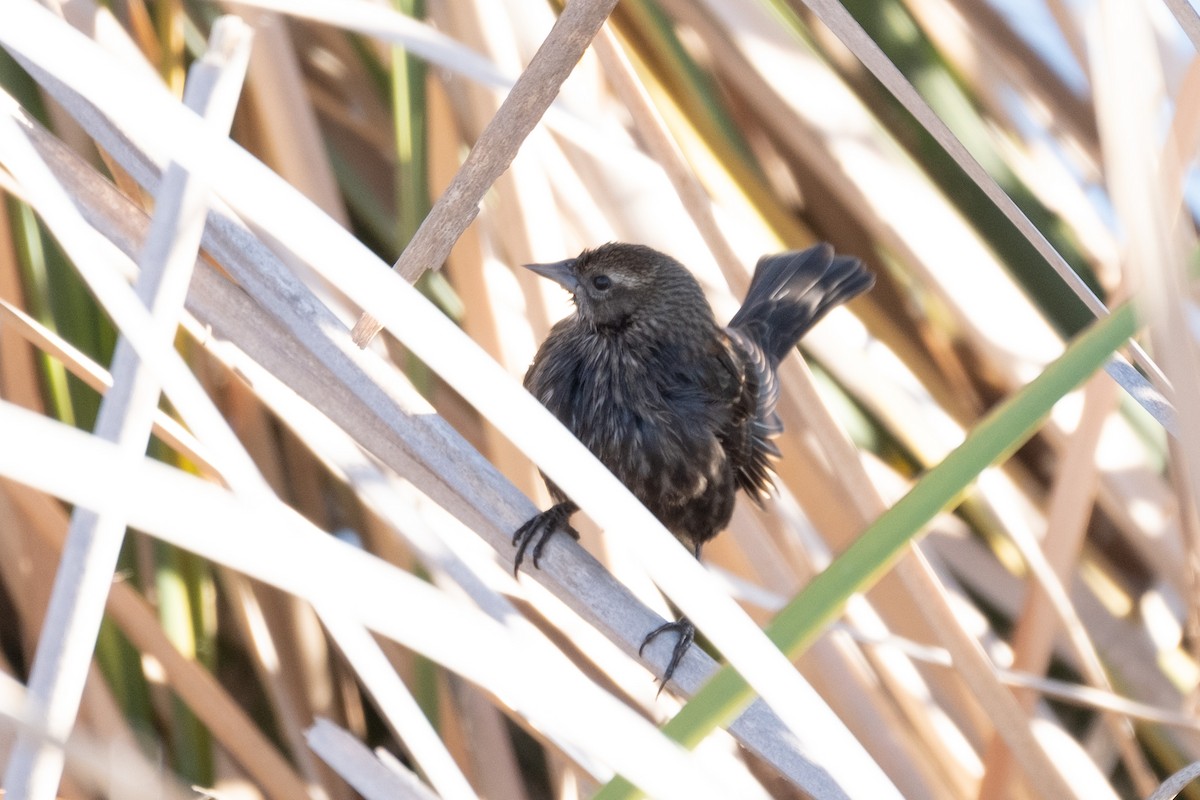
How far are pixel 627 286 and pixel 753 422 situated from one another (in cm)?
34

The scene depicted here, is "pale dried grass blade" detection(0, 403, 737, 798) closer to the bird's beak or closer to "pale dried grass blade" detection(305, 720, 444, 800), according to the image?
"pale dried grass blade" detection(305, 720, 444, 800)

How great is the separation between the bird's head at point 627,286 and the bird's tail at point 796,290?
12 centimetres

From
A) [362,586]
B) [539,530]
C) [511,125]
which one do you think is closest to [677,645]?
[539,530]

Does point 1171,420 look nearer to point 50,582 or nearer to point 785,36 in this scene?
point 785,36

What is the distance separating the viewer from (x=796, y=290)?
7.06ft

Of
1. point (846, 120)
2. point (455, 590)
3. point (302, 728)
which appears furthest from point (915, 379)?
point (302, 728)

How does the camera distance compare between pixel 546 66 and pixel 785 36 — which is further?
pixel 785 36

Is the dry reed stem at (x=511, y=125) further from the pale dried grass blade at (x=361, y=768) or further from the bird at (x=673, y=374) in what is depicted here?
the bird at (x=673, y=374)

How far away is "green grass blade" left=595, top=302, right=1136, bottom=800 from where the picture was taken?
721mm

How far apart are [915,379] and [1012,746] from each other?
30.9 inches

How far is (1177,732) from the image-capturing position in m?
2.23

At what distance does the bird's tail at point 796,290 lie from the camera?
2.15 m

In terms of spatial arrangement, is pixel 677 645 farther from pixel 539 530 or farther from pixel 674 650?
pixel 539 530

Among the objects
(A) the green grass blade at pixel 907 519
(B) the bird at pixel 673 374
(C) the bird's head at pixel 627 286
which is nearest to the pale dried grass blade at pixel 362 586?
(A) the green grass blade at pixel 907 519
